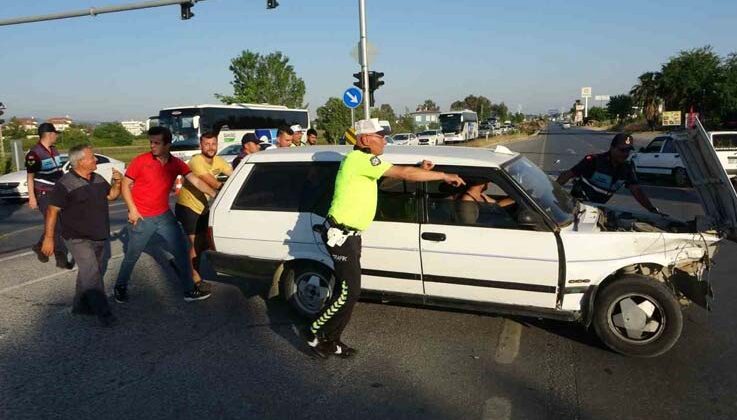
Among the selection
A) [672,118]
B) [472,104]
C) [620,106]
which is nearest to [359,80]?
[672,118]

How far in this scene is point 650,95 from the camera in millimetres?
68312

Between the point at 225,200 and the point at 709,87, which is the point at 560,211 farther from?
the point at 709,87

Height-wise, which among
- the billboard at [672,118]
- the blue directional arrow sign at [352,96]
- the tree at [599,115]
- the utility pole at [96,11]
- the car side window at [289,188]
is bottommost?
the tree at [599,115]

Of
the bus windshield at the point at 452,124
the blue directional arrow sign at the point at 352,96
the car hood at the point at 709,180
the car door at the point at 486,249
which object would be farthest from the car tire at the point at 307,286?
the bus windshield at the point at 452,124

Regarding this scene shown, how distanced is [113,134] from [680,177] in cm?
6923

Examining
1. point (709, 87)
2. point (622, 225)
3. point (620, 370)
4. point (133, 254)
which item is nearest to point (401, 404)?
point (620, 370)

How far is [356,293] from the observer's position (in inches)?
166

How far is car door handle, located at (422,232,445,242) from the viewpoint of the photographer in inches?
178

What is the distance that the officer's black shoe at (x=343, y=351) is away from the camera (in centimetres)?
438

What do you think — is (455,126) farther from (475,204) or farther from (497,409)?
(497,409)

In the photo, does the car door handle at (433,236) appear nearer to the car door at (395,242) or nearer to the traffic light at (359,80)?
the car door at (395,242)

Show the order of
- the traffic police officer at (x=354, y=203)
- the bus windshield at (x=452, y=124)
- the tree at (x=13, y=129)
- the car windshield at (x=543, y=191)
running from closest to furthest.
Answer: the traffic police officer at (x=354, y=203) < the car windshield at (x=543, y=191) < the bus windshield at (x=452, y=124) < the tree at (x=13, y=129)

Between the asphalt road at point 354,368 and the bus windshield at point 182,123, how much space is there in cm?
1866

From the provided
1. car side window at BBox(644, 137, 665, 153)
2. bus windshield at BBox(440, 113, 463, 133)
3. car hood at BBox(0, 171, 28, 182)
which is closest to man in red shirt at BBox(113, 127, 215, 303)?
car hood at BBox(0, 171, 28, 182)
